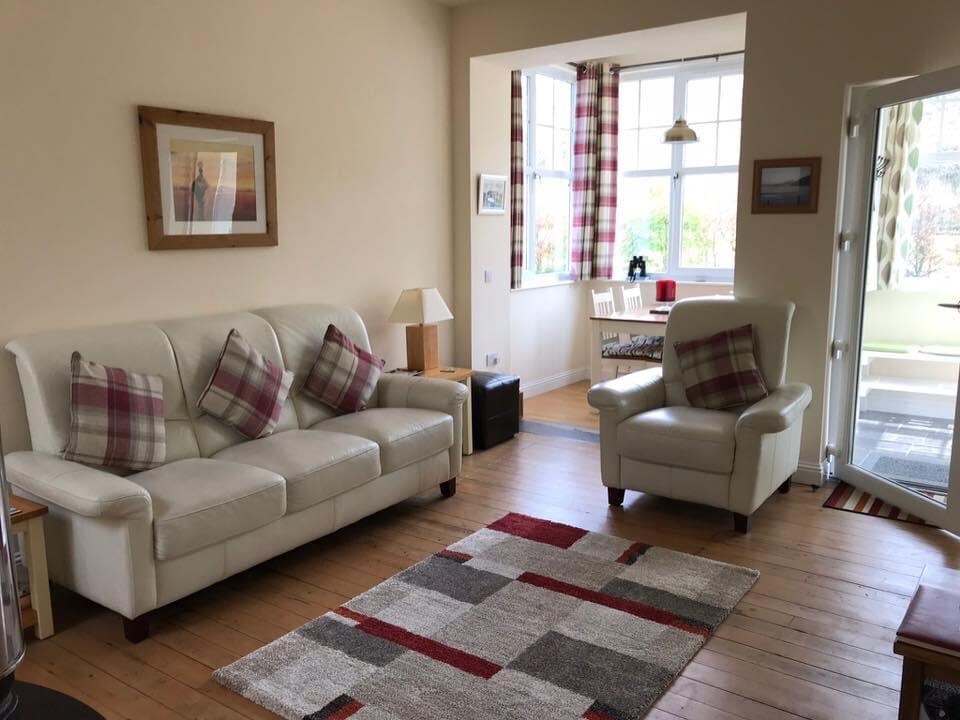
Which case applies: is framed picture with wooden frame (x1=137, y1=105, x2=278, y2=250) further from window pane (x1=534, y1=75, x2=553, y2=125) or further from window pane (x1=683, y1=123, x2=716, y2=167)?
window pane (x1=683, y1=123, x2=716, y2=167)

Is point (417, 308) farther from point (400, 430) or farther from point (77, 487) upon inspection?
point (77, 487)

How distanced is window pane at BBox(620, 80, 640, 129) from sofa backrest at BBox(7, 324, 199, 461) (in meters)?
4.98

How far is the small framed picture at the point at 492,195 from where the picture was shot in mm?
5402

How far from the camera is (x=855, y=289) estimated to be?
4.12 m

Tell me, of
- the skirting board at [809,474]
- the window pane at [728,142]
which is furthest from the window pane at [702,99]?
the skirting board at [809,474]

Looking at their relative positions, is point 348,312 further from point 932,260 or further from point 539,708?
point 932,260

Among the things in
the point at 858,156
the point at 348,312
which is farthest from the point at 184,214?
the point at 858,156

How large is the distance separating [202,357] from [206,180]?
34.9 inches

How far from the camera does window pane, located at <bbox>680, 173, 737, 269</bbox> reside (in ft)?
21.9

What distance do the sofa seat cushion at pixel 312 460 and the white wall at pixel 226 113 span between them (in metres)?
0.85

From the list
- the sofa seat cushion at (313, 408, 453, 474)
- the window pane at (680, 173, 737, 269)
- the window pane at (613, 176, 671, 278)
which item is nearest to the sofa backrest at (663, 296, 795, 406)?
the sofa seat cushion at (313, 408, 453, 474)

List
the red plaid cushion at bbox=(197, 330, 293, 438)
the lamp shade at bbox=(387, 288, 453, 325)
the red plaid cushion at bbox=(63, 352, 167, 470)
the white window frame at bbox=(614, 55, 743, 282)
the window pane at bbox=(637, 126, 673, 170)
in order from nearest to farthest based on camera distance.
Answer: the red plaid cushion at bbox=(63, 352, 167, 470), the red plaid cushion at bbox=(197, 330, 293, 438), the lamp shade at bbox=(387, 288, 453, 325), the white window frame at bbox=(614, 55, 743, 282), the window pane at bbox=(637, 126, 673, 170)

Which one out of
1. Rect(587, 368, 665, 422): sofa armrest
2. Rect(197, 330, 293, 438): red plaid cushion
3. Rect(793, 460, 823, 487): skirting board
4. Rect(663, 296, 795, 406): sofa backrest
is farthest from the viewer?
Rect(793, 460, 823, 487): skirting board

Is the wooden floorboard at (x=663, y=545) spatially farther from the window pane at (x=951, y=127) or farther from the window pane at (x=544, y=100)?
the window pane at (x=544, y=100)
